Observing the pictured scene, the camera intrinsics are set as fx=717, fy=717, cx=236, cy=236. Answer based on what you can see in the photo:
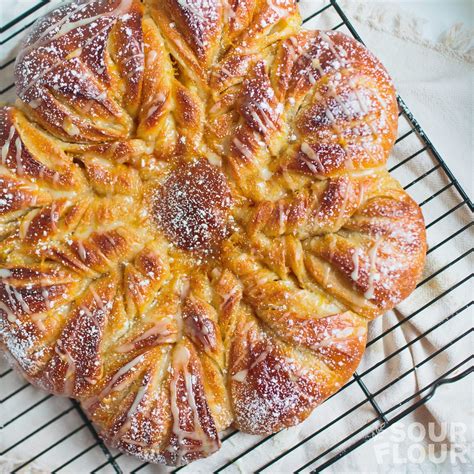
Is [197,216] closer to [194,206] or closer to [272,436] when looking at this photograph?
[194,206]

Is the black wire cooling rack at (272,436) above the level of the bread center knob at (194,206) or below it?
below

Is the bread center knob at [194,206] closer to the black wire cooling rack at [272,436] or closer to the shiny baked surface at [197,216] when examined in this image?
the shiny baked surface at [197,216]

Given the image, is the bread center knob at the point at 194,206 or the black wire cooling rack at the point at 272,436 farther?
the black wire cooling rack at the point at 272,436

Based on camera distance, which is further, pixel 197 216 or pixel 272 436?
pixel 272 436

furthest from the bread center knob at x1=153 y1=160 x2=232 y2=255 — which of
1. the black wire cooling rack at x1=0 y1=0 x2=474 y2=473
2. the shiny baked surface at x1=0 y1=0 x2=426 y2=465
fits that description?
the black wire cooling rack at x1=0 y1=0 x2=474 y2=473

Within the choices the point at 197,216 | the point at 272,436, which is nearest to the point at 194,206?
the point at 197,216

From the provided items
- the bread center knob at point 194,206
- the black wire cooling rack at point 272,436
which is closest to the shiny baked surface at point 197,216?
the bread center knob at point 194,206
